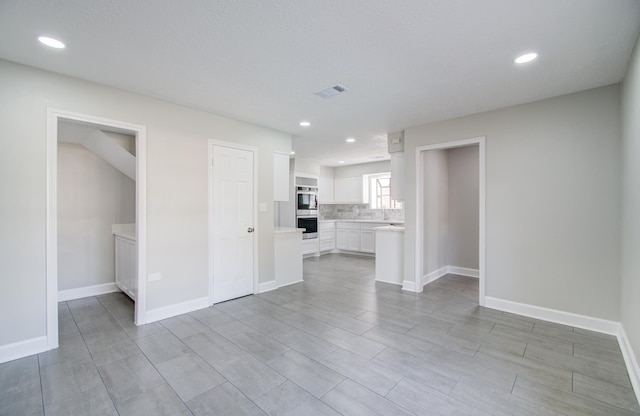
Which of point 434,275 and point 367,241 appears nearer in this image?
point 434,275

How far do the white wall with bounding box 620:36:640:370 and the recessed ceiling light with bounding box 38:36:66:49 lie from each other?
14.1 ft

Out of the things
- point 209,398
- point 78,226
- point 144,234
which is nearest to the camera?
point 209,398

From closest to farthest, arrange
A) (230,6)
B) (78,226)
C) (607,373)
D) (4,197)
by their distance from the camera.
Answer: (230,6) → (607,373) → (4,197) → (78,226)

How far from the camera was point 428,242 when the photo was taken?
4.90m

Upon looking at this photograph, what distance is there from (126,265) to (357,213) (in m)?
5.99

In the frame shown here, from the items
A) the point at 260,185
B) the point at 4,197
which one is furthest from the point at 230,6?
the point at 260,185

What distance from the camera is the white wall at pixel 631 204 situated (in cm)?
215

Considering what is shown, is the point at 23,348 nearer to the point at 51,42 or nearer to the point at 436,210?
the point at 51,42

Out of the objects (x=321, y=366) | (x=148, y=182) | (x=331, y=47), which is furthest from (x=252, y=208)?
(x=331, y=47)

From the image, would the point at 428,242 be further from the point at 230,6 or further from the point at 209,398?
the point at 230,6

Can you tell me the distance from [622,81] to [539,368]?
2.85m

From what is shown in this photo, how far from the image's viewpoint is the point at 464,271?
5461 millimetres

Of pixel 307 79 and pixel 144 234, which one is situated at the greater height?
pixel 307 79

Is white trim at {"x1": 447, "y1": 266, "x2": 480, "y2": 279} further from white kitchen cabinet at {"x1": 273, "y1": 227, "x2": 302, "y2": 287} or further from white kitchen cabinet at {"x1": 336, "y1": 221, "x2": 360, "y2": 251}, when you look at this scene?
white kitchen cabinet at {"x1": 273, "y1": 227, "x2": 302, "y2": 287}
